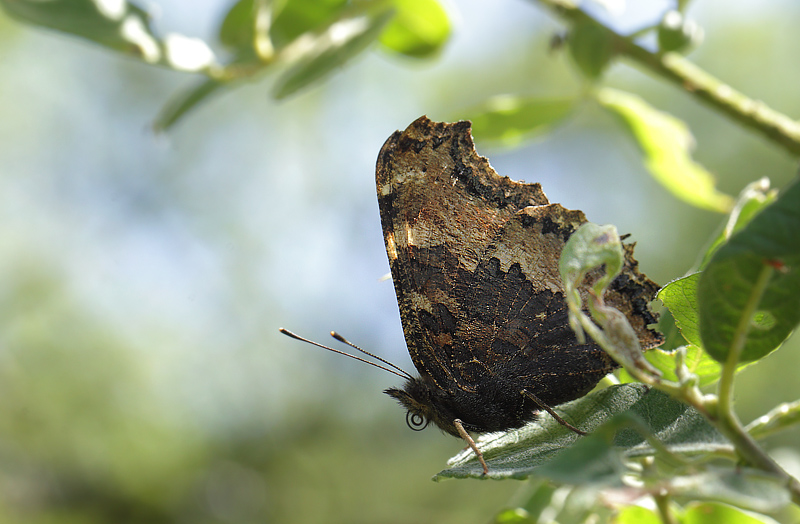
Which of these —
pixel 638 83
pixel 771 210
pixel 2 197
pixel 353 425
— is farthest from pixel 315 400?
pixel 771 210

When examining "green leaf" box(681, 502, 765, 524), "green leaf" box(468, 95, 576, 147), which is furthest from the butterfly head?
"green leaf" box(468, 95, 576, 147)

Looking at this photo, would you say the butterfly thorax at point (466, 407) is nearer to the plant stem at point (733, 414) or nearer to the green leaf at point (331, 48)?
the plant stem at point (733, 414)

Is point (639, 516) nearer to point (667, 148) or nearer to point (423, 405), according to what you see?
point (423, 405)

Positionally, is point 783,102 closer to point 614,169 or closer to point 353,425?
point 614,169

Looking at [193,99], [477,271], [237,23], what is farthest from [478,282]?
[237,23]

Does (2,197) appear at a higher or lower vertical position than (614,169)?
lower

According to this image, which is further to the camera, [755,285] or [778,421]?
[778,421]

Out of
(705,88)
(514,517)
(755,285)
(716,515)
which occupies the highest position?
(705,88)
